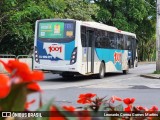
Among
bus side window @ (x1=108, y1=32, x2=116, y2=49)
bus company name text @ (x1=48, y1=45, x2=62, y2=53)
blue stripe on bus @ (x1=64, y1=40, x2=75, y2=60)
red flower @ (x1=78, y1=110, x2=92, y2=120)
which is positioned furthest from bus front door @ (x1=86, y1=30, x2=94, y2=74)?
red flower @ (x1=78, y1=110, x2=92, y2=120)

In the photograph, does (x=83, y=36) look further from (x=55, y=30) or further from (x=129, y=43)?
(x=129, y=43)

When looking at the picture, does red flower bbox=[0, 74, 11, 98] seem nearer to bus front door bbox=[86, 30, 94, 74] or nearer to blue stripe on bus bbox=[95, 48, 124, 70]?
bus front door bbox=[86, 30, 94, 74]

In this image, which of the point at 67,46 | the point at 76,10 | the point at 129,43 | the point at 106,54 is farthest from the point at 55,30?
the point at 76,10

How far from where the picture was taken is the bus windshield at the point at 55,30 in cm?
1798

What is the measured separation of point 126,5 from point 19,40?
1626cm

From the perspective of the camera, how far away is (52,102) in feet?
4.27

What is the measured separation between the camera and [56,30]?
59.7 ft

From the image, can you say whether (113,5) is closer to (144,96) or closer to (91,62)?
(91,62)

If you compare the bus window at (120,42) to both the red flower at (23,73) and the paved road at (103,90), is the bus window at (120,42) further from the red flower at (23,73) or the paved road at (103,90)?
the red flower at (23,73)

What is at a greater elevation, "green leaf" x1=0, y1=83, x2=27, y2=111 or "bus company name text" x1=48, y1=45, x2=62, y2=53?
"bus company name text" x1=48, y1=45, x2=62, y2=53

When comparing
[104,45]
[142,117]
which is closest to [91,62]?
[104,45]

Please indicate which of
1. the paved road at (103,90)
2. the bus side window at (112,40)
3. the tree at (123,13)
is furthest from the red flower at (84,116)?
the tree at (123,13)

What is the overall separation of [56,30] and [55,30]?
0.15 feet

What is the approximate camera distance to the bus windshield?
17984 millimetres
